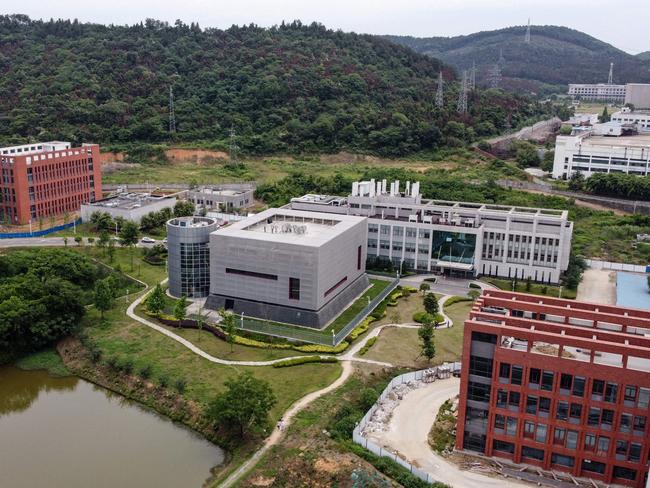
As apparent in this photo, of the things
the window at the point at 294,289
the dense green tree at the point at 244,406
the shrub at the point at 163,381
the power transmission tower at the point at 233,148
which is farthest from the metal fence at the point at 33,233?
the dense green tree at the point at 244,406

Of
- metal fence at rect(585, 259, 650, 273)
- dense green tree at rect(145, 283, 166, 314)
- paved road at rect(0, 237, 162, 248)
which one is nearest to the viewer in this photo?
dense green tree at rect(145, 283, 166, 314)

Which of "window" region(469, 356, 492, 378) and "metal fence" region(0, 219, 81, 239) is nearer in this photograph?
"window" region(469, 356, 492, 378)

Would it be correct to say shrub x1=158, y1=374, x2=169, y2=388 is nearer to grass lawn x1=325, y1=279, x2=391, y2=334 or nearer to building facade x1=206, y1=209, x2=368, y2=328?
building facade x1=206, y1=209, x2=368, y2=328

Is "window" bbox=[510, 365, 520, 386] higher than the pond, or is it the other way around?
"window" bbox=[510, 365, 520, 386]

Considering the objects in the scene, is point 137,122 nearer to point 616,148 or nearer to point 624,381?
point 616,148

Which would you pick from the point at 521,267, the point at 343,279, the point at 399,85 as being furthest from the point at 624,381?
the point at 399,85

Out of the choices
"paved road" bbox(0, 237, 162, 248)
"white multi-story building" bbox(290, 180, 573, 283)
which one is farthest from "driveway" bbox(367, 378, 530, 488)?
"paved road" bbox(0, 237, 162, 248)

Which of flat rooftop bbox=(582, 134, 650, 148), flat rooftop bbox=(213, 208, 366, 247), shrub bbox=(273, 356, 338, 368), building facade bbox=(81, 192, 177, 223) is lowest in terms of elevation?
shrub bbox=(273, 356, 338, 368)

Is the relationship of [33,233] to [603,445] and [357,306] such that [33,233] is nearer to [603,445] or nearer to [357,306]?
[357,306]
